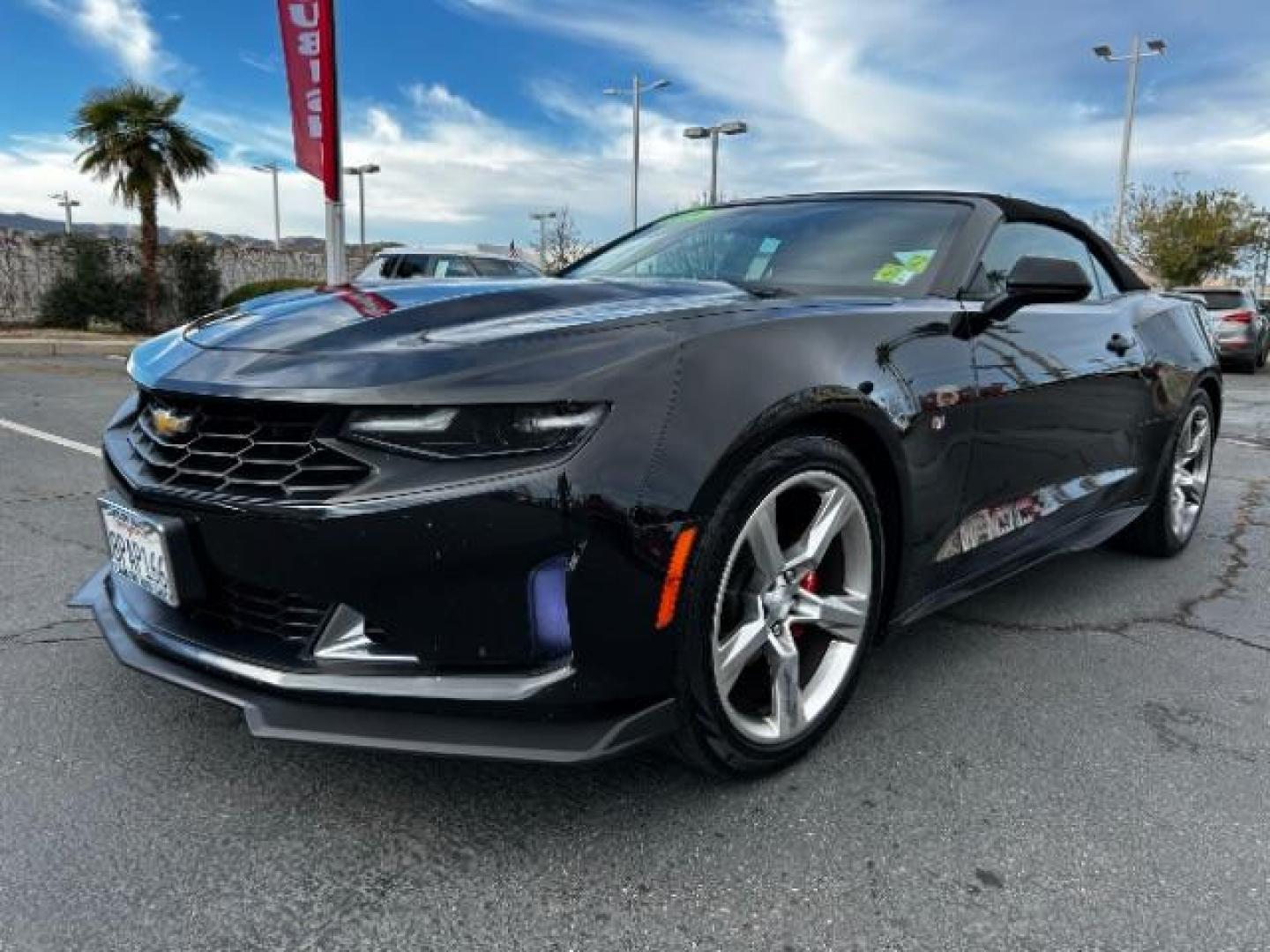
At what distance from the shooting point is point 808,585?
232 cm

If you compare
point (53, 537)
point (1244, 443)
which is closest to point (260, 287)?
point (53, 537)

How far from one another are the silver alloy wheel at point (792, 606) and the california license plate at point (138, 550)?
1.10m

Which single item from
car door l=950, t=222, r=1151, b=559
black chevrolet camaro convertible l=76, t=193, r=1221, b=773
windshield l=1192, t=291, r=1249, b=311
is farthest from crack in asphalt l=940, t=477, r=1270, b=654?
windshield l=1192, t=291, r=1249, b=311

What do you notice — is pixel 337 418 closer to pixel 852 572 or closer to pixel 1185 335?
pixel 852 572

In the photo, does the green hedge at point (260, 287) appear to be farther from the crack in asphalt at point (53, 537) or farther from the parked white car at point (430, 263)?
the crack in asphalt at point (53, 537)

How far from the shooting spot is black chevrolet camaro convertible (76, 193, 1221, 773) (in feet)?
5.76

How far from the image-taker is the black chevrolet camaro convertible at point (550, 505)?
1.76 metres

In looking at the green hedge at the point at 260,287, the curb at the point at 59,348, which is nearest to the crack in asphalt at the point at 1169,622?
the curb at the point at 59,348

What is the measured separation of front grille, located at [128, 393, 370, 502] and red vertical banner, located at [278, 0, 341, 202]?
9.73 meters

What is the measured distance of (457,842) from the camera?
194 cm

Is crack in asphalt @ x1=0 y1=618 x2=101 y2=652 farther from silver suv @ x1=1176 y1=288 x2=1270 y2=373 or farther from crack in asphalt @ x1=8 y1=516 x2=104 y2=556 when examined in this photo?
silver suv @ x1=1176 y1=288 x2=1270 y2=373

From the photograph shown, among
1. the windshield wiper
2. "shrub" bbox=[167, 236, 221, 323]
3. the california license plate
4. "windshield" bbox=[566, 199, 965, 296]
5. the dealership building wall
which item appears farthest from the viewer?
"shrub" bbox=[167, 236, 221, 323]

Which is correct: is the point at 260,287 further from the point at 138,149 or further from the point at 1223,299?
the point at 1223,299

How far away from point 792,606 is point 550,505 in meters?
0.74
